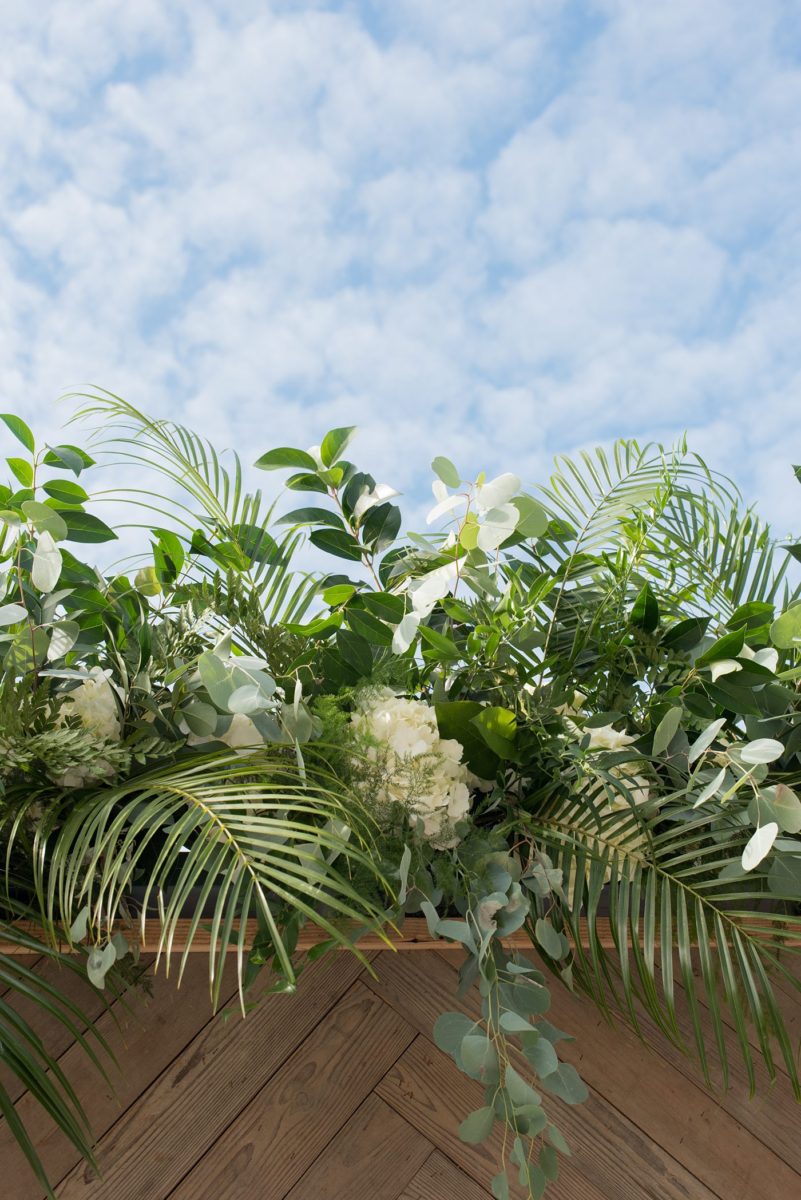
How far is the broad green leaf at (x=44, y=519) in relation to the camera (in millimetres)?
847

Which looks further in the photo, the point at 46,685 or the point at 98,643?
the point at 98,643

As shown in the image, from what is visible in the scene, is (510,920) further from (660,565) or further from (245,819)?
(660,565)

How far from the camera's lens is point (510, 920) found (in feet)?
2.70

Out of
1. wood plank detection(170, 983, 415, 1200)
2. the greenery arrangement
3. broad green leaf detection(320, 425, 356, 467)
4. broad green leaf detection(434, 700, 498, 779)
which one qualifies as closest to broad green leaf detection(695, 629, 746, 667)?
the greenery arrangement

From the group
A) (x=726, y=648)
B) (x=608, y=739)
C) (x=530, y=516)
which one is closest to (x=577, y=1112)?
(x=608, y=739)

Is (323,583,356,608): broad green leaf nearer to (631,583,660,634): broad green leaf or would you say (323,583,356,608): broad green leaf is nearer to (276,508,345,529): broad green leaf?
(276,508,345,529): broad green leaf

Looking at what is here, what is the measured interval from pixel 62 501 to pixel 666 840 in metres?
0.69

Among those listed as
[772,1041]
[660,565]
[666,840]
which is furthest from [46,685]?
[772,1041]

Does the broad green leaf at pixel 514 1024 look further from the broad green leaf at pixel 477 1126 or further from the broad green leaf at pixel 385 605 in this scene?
the broad green leaf at pixel 385 605

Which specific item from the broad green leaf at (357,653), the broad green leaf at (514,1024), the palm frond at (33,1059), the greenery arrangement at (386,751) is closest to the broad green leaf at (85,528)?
the greenery arrangement at (386,751)

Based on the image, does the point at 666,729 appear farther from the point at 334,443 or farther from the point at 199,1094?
the point at 199,1094

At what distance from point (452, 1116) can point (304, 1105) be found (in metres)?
0.16

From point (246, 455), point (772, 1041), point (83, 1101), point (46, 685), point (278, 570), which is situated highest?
point (246, 455)

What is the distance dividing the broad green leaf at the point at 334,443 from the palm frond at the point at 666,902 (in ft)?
1.38
